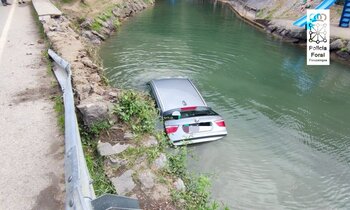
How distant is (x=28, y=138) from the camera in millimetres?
6031

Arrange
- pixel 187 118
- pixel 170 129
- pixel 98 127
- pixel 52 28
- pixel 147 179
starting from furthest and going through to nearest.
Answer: pixel 52 28 < pixel 187 118 < pixel 170 129 < pixel 98 127 < pixel 147 179

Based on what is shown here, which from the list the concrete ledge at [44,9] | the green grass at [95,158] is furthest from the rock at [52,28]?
the green grass at [95,158]

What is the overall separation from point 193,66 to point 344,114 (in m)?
7.93

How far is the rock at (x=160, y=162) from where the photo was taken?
251 inches

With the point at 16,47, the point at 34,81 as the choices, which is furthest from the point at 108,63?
the point at 34,81

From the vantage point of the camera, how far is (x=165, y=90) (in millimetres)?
11086

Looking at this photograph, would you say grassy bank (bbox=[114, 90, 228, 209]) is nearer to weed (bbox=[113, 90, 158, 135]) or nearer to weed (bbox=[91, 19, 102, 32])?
weed (bbox=[113, 90, 158, 135])

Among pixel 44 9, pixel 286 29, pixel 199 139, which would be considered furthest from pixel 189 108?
pixel 286 29

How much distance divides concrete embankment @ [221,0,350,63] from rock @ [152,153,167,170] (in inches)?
680

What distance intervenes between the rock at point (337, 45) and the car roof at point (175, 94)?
13.5 m

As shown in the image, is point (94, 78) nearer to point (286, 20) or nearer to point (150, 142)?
point (150, 142)

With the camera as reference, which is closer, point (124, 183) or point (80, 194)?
point (80, 194)

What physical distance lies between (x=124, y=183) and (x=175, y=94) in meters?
5.52

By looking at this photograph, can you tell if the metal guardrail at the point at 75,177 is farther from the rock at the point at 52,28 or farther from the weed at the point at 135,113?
the rock at the point at 52,28
